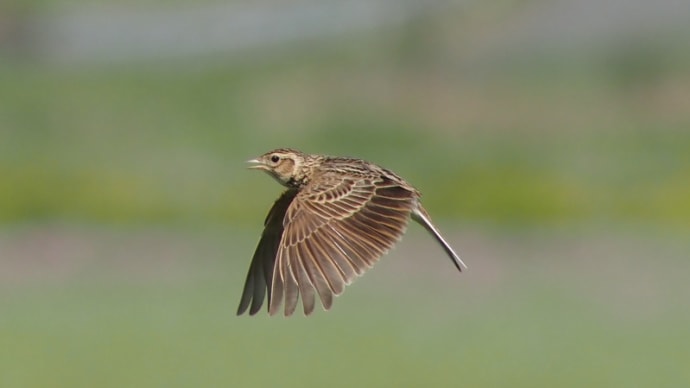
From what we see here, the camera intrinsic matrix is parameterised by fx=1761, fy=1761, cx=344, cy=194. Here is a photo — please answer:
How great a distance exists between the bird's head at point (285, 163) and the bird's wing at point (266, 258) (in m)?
0.06

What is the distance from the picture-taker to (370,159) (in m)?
22.3

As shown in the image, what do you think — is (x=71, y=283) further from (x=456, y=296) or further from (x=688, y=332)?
(x=688, y=332)

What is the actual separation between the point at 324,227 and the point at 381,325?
10454mm

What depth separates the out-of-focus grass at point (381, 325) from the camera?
13.6m

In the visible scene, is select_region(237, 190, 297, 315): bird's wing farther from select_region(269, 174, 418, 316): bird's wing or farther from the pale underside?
select_region(269, 174, 418, 316): bird's wing

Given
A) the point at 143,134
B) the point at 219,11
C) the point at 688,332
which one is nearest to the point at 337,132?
the point at 143,134

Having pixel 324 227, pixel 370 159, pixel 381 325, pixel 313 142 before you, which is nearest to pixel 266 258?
pixel 324 227

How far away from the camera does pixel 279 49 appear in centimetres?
3061

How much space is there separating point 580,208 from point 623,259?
2.89 m

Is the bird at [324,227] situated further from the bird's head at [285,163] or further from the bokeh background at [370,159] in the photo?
the bokeh background at [370,159]

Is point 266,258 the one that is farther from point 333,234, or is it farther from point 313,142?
point 313,142

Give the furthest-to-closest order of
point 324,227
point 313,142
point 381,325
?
point 313,142 < point 381,325 < point 324,227

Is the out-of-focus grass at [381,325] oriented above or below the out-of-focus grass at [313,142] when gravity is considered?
above

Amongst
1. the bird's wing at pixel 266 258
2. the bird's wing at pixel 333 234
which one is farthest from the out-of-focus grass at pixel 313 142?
the bird's wing at pixel 333 234
